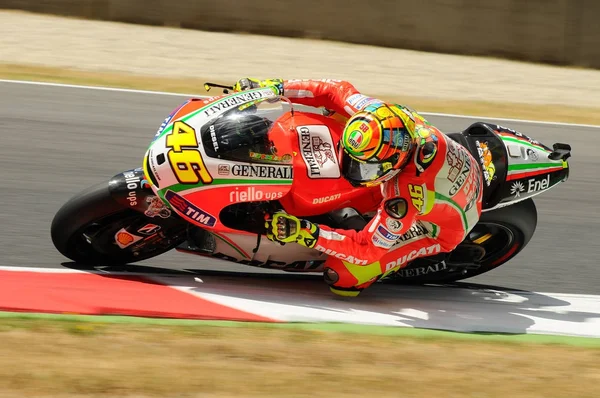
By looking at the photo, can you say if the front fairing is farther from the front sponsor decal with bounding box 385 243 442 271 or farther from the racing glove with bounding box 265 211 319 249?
the front sponsor decal with bounding box 385 243 442 271

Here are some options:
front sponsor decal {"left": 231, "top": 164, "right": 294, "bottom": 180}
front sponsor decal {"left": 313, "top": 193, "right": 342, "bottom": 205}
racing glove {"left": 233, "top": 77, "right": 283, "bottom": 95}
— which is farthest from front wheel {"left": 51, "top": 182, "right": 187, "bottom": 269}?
racing glove {"left": 233, "top": 77, "right": 283, "bottom": 95}

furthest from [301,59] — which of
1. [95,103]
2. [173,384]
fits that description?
[173,384]

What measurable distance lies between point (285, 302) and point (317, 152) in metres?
0.94

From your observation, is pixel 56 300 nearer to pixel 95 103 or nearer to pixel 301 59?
pixel 95 103

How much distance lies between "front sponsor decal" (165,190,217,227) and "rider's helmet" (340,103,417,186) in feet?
2.61

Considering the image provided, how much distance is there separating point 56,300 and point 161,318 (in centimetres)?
61

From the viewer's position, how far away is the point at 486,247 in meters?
5.78

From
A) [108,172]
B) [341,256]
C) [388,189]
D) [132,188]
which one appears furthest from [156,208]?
[108,172]

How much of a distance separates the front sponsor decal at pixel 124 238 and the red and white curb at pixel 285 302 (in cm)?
Result: 21

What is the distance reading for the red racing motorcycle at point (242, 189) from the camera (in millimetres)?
4688

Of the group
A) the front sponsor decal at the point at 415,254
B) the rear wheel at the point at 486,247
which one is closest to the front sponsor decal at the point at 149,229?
the front sponsor decal at the point at 415,254

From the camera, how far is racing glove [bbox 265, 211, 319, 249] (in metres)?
4.71

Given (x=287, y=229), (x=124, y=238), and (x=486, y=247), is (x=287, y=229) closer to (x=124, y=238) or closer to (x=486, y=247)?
(x=124, y=238)

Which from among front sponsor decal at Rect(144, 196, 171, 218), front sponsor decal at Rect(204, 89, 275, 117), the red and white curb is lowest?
the red and white curb
